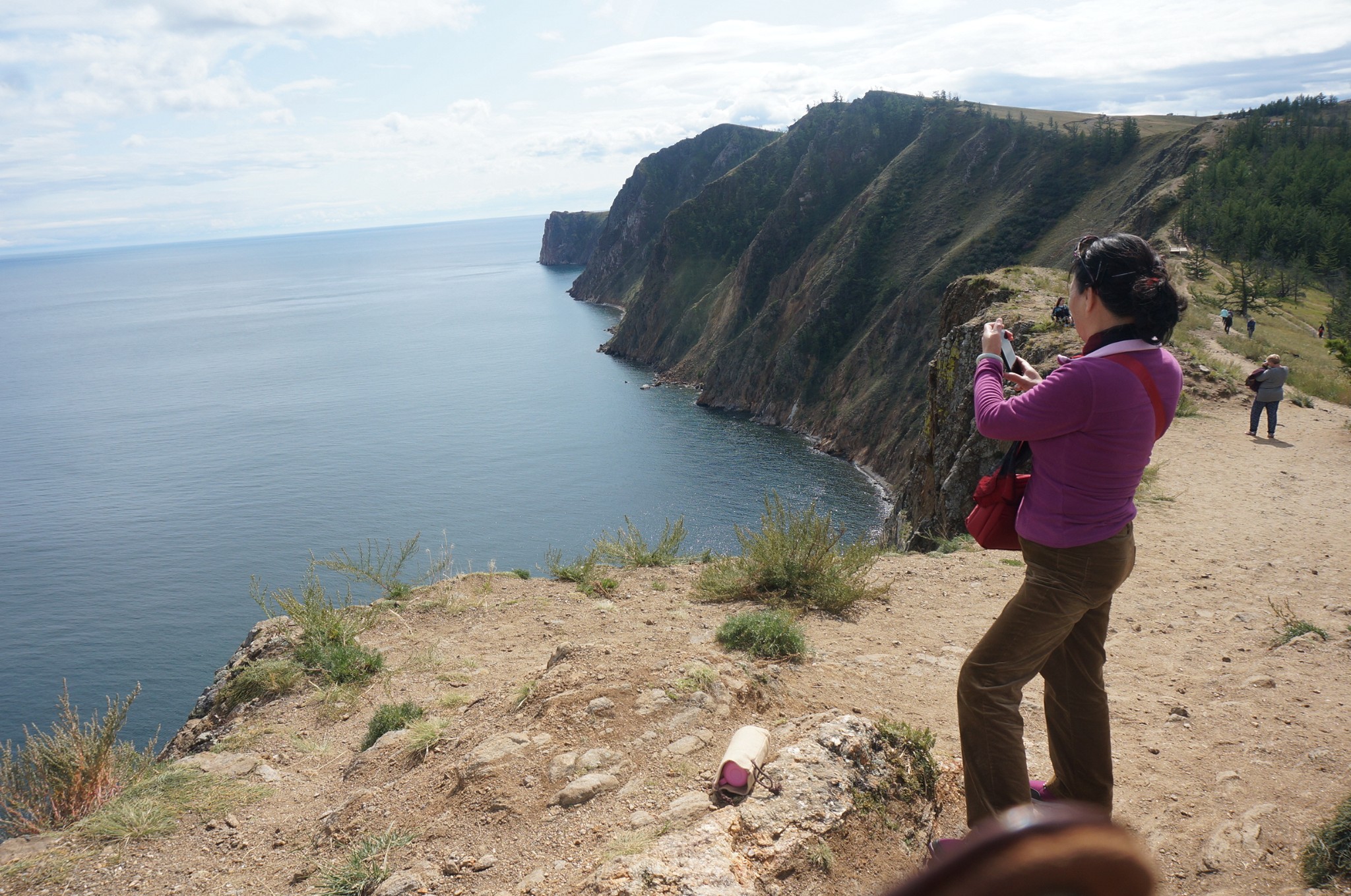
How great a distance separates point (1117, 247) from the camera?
9.64ft

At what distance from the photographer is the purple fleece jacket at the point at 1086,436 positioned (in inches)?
111

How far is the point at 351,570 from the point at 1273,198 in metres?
53.4

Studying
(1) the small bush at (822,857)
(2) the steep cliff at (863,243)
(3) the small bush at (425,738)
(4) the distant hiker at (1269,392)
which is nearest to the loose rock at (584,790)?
(1) the small bush at (822,857)

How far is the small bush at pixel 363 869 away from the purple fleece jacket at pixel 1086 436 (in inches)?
135

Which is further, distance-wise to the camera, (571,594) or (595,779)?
(571,594)

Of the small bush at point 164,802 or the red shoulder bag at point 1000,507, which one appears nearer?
the red shoulder bag at point 1000,507

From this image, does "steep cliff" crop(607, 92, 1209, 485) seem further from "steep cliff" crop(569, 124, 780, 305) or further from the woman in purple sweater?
the woman in purple sweater

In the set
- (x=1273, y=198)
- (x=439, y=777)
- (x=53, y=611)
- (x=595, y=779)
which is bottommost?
(x=53, y=611)

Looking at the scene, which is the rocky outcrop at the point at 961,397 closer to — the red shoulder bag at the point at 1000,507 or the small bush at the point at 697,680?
the small bush at the point at 697,680

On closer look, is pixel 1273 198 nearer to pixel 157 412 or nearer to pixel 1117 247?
pixel 1117 247

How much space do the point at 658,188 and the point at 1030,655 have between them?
141825 mm

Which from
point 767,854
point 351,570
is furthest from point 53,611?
point 767,854

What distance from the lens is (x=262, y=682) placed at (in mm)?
7922

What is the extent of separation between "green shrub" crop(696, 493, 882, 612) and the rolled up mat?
4.04m
